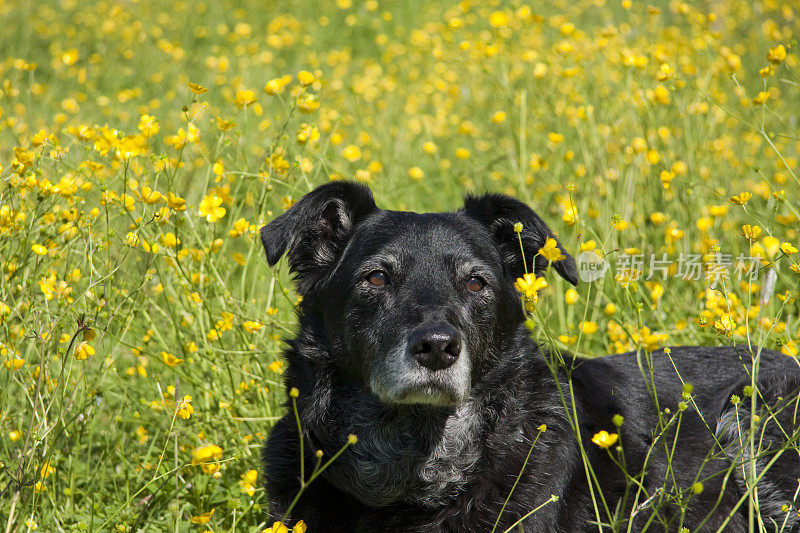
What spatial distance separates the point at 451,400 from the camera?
280 centimetres

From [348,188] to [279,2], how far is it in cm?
999

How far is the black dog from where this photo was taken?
112 inches

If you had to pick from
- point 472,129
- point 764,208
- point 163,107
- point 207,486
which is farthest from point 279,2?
point 207,486

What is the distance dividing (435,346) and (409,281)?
0.40m

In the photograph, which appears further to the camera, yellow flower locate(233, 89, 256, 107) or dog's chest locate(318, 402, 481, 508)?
yellow flower locate(233, 89, 256, 107)

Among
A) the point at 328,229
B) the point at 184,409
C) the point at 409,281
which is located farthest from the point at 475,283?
the point at 184,409

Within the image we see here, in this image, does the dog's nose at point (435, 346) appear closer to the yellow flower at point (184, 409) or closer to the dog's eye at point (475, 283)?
the dog's eye at point (475, 283)

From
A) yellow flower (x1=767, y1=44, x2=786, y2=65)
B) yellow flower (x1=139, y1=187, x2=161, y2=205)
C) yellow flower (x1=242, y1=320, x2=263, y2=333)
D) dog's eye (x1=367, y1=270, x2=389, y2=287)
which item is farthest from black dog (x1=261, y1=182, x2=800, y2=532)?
yellow flower (x1=767, y1=44, x2=786, y2=65)

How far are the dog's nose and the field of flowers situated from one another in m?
0.47

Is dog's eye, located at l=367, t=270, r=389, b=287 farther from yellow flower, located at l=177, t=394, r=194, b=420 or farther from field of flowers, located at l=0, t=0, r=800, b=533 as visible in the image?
yellow flower, located at l=177, t=394, r=194, b=420

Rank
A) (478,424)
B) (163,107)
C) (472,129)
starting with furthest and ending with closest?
(163,107) < (472,129) < (478,424)

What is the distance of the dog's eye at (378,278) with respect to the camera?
10.0 feet

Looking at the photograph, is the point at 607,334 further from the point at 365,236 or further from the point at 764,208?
the point at 365,236

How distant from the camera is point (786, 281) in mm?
4211
